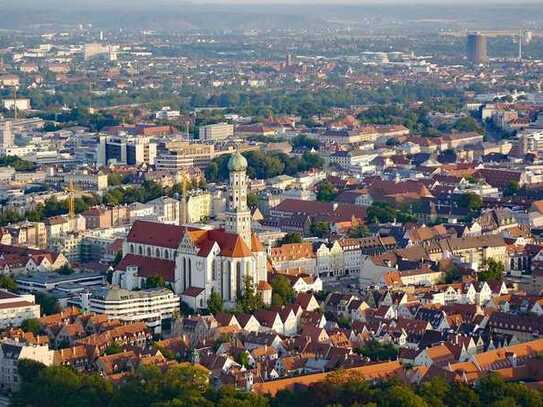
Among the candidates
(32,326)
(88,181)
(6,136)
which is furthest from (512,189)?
(6,136)

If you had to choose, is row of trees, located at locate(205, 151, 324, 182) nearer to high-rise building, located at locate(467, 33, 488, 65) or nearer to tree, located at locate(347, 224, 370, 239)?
tree, located at locate(347, 224, 370, 239)

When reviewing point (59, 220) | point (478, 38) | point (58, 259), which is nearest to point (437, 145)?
point (59, 220)

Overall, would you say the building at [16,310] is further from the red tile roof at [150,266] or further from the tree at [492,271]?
the tree at [492,271]

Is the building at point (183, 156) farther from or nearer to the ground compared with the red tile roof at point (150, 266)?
nearer to the ground

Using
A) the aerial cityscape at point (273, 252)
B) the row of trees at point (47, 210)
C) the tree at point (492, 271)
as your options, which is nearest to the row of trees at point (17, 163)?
the aerial cityscape at point (273, 252)

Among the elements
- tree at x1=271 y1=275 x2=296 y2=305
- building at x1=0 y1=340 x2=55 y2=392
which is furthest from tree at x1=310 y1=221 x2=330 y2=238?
building at x1=0 y1=340 x2=55 y2=392
